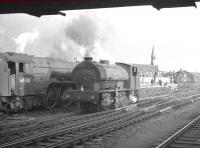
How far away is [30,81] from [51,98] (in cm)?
236

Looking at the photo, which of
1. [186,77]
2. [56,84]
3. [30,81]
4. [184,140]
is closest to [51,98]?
[56,84]

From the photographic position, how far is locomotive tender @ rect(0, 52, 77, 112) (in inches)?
650

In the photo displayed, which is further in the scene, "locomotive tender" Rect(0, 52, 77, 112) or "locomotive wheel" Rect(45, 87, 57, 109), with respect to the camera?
"locomotive wheel" Rect(45, 87, 57, 109)

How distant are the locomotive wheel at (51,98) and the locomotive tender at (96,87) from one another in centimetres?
206

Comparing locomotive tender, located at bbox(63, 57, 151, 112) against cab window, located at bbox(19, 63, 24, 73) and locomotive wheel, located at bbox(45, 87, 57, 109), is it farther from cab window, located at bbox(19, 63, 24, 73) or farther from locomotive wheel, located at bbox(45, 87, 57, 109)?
cab window, located at bbox(19, 63, 24, 73)

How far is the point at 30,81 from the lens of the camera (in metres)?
18.2

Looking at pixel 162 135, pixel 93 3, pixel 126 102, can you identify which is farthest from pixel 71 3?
pixel 126 102

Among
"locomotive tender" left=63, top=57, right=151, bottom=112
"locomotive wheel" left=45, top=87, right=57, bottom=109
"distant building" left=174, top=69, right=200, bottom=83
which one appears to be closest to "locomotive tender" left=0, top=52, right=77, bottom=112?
Answer: "locomotive wheel" left=45, top=87, right=57, bottom=109

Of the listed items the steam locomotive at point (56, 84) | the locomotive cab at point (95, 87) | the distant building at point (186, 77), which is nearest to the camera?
the steam locomotive at point (56, 84)

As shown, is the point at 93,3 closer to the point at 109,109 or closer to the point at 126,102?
the point at 109,109

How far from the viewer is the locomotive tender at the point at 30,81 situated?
1650cm

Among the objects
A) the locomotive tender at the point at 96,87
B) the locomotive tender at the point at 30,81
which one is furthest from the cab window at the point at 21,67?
the locomotive tender at the point at 96,87

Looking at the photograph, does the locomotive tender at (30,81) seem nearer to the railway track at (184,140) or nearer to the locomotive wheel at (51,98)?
the locomotive wheel at (51,98)

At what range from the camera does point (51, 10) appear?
23.5 feet
